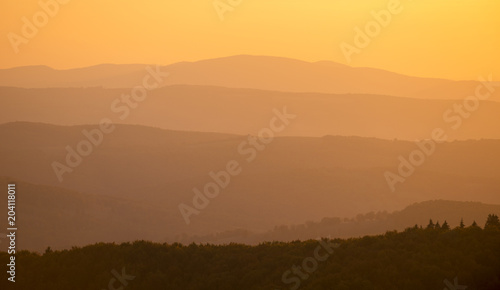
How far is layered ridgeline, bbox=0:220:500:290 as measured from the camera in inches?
944

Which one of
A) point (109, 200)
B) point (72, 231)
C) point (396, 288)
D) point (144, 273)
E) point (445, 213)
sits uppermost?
point (109, 200)

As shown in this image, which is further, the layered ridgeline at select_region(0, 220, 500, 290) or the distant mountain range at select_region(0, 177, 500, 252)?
the distant mountain range at select_region(0, 177, 500, 252)

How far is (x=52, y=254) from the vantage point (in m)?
31.0

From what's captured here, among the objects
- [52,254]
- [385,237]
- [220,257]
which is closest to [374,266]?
[385,237]

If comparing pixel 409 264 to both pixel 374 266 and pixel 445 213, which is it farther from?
pixel 445 213

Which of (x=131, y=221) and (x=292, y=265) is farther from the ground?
(x=131, y=221)

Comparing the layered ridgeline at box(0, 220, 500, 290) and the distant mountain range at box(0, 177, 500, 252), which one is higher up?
the distant mountain range at box(0, 177, 500, 252)

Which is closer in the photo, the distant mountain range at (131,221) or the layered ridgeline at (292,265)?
the layered ridgeline at (292,265)

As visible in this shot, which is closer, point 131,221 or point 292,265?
point 292,265

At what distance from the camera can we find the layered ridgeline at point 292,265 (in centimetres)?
2397

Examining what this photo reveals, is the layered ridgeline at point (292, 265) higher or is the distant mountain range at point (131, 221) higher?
the distant mountain range at point (131, 221)

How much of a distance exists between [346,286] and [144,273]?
9360 millimetres

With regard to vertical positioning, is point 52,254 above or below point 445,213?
below

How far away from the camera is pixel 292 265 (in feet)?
91.4
